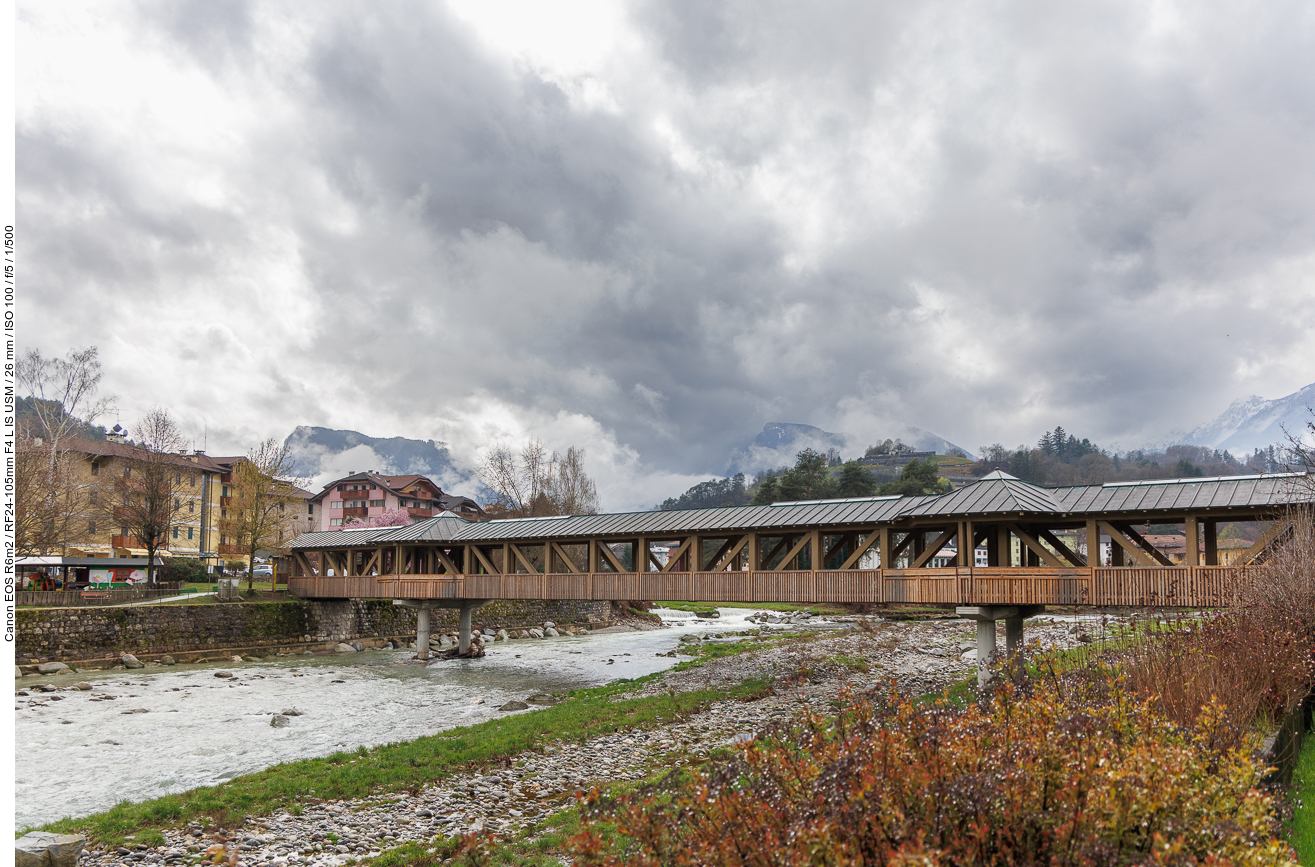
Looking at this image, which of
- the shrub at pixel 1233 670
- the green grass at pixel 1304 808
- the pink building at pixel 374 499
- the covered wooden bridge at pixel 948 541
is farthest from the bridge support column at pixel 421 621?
the pink building at pixel 374 499

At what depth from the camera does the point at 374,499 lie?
80562 mm

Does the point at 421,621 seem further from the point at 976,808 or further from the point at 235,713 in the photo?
the point at 976,808

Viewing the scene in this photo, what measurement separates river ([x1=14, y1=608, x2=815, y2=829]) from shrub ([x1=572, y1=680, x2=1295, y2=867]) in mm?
11262

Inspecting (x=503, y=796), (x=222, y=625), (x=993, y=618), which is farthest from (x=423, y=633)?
(x=993, y=618)

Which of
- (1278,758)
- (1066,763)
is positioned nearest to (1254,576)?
(1278,758)

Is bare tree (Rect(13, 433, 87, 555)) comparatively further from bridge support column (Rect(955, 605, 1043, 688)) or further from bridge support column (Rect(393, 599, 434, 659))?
bridge support column (Rect(955, 605, 1043, 688))

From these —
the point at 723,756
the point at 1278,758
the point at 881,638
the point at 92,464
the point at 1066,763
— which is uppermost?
the point at 92,464

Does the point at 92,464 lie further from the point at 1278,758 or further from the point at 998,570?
the point at 1278,758

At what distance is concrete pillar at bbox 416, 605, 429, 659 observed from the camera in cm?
3015

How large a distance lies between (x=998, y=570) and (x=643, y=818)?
16193 mm

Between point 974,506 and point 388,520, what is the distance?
60511 mm

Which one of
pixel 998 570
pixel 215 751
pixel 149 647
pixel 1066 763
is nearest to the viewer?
pixel 1066 763

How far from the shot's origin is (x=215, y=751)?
14.4m

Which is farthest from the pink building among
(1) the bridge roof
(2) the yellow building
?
(1) the bridge roof
